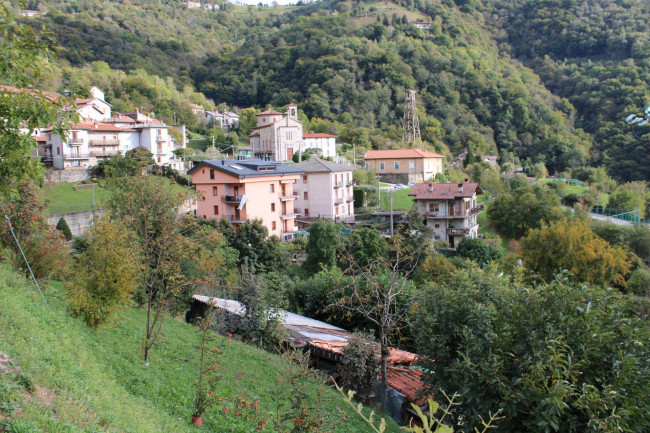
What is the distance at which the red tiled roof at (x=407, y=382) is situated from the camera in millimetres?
10312

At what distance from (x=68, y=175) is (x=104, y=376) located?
34345mm

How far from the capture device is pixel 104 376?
7.53 m

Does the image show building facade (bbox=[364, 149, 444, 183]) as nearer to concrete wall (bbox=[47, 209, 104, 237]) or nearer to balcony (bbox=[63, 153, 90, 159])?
balcony (bbox=[63, 153, 90, 159])

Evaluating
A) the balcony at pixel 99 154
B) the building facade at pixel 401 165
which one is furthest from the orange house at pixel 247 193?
the building facade at pixel 401 165

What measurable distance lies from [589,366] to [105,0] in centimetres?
15696

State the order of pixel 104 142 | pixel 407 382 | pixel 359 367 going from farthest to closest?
1. pixel 104 142
2. pixel 407 382
3. pixel 359 367

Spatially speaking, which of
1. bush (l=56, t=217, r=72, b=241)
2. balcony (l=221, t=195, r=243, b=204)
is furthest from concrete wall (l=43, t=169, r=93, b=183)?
balcony (l=221, t=195, r=243, b=204)

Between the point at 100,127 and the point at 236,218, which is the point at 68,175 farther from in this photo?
the point at 236,218

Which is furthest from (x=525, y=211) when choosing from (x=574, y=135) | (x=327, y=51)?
(x=327, y=51)

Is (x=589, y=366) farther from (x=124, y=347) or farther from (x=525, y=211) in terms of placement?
(x=525, y=211)

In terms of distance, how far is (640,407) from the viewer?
713 centimetres

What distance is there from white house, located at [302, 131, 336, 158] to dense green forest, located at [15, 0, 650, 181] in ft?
30.9

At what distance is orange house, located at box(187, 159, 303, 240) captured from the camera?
1315 inches

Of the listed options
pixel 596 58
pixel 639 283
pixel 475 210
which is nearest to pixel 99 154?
pixel 475 210
